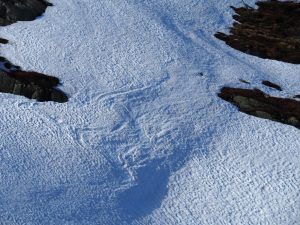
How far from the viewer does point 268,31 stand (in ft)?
163

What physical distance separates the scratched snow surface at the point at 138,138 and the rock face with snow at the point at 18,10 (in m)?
1.36

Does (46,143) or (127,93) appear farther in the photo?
(127,93)

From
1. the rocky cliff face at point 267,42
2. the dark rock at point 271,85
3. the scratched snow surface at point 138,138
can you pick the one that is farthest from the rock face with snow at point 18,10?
the dark rock at point 271,85

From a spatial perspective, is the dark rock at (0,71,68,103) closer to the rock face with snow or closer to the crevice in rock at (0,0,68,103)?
the crevice in rock at (0,0,68,103)

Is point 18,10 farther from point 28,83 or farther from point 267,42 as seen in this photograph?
point 267,42

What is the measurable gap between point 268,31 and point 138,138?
25.3 meters

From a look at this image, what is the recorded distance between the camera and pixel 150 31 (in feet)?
142

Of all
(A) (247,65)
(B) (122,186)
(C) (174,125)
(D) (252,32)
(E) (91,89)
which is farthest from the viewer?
(D) (252,32)

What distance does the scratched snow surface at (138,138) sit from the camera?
25.8 meters

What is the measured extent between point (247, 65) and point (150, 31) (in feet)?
29.8

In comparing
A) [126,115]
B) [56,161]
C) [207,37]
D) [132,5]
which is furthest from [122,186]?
[132,5]

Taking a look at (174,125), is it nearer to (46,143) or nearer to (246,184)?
(246,184)

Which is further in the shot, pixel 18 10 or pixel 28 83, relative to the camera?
pixel 18 10

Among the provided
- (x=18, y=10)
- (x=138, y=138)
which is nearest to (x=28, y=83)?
(x=138, y=138)
